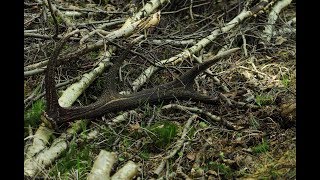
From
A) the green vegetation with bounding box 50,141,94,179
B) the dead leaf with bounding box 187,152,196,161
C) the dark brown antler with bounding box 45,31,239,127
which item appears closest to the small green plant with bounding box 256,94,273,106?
the dark brown antler with bounding box 45,31,239,127

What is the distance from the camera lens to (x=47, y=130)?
3898 mm

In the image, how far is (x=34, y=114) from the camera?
158 inches

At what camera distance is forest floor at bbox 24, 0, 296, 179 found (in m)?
3.60

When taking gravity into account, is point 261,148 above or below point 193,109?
below

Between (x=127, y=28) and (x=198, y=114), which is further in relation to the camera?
(x=127, y=28)

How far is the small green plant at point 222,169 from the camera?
11.5 feet

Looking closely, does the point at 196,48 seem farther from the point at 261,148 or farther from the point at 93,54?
the point at 261,148

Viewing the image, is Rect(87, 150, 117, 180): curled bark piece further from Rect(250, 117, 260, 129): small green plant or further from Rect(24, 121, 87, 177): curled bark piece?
Rect(250, 117, 260, 129): small green plant

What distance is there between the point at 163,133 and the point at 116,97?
583mm

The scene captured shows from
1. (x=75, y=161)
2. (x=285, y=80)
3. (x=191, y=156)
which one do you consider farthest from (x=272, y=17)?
(x=75, y=161)

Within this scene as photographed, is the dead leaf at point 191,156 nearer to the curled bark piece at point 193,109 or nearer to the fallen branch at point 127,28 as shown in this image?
the curled bark piece at point 193,109

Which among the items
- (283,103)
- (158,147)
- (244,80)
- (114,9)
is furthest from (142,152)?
(114,9)
